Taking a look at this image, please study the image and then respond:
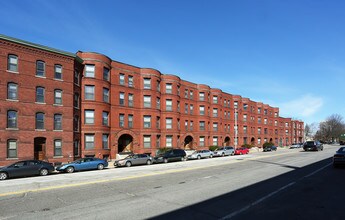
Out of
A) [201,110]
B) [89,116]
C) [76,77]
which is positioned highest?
[76,77]

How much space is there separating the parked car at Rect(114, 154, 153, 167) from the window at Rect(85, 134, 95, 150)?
6.68m

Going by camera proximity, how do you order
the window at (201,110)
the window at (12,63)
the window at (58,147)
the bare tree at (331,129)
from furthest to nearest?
the bare tree at (331,129) < the window at (201,110) < the window at (58,147) < the window at (12,63)

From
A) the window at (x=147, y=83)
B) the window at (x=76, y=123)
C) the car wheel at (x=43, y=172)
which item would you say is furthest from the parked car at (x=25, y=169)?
the window at (x=147, y=83)

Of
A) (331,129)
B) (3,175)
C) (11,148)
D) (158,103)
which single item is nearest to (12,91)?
(11,148)

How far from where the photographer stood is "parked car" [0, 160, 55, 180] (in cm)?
2016

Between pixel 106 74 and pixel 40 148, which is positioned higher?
pixel 106 74

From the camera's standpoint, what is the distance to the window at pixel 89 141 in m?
33.9

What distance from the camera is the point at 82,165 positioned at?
25094 millimetres

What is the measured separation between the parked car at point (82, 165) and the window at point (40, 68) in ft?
34.4

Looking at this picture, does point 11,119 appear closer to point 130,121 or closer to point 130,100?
point 130,121

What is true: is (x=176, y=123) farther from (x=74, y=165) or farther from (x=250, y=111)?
(x=250, y=111)

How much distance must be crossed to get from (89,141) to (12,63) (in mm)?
12357

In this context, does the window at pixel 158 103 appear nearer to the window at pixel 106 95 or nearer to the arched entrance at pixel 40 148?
the window at pixel 106 95

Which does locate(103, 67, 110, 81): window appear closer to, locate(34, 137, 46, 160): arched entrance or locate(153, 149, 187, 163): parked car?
locate(34, 137, 46, 160): arched entrance
